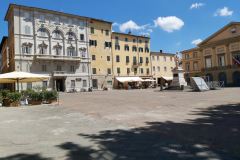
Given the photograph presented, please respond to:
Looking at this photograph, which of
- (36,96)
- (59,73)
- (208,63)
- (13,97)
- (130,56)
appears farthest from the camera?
(130,56)

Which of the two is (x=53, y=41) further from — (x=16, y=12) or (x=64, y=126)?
(x=64, y=126)

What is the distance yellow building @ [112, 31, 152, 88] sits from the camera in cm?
4250

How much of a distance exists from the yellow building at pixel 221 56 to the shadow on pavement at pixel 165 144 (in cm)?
3623

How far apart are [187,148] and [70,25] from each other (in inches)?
1455

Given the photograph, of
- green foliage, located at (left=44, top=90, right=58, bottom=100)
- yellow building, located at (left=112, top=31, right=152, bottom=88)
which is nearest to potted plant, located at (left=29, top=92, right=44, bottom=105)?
green foliage, located at (left=44, top=90, right=58, bottom=100)

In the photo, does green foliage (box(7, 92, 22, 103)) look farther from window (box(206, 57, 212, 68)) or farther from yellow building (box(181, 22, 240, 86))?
window (box(206, 57, 212, 68))

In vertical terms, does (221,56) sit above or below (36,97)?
above

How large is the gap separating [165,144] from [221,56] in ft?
133

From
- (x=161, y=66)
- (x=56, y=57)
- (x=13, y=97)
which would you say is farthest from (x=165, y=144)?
(x=161, y=66)

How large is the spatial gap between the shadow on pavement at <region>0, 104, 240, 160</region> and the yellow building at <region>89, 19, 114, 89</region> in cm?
3485

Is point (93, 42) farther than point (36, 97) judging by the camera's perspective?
Yes

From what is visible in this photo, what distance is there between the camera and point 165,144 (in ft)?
12.5

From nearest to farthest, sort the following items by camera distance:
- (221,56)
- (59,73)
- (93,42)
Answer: (59,73) < (221,56) < (93,42)

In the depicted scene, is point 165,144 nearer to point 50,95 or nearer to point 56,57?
Answer: point 50,95
